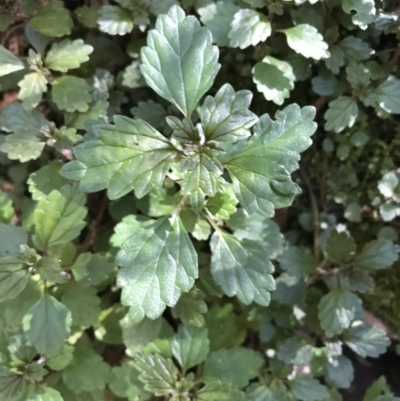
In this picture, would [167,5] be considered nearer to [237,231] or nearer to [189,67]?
[189,67]

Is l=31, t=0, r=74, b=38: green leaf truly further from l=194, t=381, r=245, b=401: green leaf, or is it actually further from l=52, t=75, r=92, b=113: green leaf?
l=194, t=381, r=245, b=401: green leaf

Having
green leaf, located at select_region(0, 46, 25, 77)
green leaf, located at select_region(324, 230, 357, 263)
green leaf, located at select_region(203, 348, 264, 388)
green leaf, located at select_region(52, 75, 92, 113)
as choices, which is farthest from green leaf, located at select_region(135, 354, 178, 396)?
green leaf, located at select_region(0, 46, 25, 77)

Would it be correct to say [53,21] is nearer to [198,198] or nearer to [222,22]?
[222,22]

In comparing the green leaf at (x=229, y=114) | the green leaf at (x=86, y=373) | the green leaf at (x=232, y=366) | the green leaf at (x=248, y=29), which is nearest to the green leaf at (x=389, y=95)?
the green leaf at (x=248, y=29)

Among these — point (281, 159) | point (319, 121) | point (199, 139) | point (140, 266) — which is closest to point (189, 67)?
point (199, 139)

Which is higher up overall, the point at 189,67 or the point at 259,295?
the point at 189,67

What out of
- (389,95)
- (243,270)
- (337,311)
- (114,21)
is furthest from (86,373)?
(389,95)

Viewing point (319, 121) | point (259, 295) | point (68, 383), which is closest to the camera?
point (259, 295)

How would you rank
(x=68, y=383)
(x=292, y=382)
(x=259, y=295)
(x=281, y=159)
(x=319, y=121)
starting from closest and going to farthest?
(x=281, y=159) → (x=259, y=295) → (x=68, y=383) → (x=292, y=382) → (x=319, y=121)
